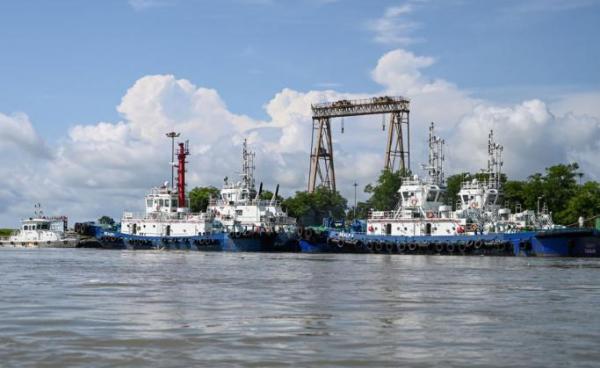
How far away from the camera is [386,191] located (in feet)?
360

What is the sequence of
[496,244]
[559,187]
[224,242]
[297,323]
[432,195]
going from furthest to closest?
[559,187]
[224,242]
[432,195]
[496,244]
[297,323]

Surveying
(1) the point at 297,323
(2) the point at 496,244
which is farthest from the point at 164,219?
(1) the point at 297,323

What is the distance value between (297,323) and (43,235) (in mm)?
92856

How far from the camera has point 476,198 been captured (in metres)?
79.0

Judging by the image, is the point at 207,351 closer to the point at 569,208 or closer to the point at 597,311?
the point at 597,311

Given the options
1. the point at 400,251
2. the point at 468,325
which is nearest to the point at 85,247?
the point at 400,251

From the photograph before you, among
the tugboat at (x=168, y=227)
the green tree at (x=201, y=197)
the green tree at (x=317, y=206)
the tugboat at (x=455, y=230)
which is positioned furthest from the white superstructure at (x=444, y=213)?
the green tree at (x=201, y=197)

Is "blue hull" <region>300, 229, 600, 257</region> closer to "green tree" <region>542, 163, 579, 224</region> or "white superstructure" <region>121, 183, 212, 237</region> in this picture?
"white superstructure" <region>121, 183, 212, 237</region>

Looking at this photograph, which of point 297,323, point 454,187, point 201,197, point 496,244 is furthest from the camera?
point 201,197

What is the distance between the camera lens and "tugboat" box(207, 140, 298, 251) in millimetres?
84438

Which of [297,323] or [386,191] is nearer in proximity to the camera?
[297,323]

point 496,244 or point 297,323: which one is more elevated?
point 496,244

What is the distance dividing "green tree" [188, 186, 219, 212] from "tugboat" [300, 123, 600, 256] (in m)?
48.6

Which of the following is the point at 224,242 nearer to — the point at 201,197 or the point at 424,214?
the point at 424,214
